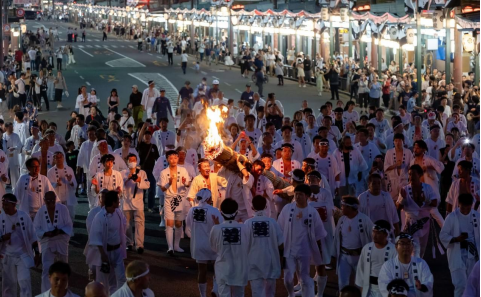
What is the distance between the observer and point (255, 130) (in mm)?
19062

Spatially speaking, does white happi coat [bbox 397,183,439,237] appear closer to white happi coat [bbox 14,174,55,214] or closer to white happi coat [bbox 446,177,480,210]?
white happi coat [bbox 446,177,480,210]

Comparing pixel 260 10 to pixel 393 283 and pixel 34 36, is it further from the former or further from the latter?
pixel 393 283

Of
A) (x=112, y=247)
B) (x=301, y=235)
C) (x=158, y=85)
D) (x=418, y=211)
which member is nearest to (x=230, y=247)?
(x=301, y=235)

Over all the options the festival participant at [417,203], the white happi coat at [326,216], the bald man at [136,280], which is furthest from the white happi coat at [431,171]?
the bald man at [136,280]

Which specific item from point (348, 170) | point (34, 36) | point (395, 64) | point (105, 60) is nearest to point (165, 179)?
point (348, 170)

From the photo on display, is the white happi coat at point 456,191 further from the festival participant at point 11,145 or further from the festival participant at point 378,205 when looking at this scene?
the festival participant at point 11,145

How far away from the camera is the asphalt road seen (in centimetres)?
1296

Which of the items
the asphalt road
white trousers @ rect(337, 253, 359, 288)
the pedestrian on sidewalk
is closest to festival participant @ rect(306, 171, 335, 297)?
white trousers @ rect(337, 253, 359, 288)

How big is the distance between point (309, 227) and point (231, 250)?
3.89ft

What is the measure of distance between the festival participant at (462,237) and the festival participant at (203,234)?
279 cm

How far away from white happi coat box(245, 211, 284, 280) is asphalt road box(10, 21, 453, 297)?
1851 millimetres

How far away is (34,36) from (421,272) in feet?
214

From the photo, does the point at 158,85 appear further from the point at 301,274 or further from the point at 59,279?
the point at 59,279

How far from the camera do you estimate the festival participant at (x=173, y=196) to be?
14.6 meters
